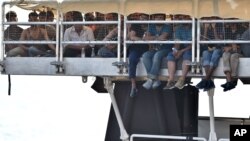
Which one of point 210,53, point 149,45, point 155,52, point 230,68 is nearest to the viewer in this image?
point 230,68

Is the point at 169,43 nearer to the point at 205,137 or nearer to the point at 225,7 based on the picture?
the point at 225,7

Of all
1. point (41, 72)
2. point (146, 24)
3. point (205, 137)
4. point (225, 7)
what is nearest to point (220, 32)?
point (225, 7)

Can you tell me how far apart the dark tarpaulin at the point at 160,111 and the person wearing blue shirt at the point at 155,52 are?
1.64m

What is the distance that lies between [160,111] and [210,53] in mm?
2228

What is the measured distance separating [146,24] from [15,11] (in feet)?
7.45

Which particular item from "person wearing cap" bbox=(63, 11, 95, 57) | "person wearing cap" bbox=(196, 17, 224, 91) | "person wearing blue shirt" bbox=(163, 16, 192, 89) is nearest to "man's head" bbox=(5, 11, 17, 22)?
"person wearing cap" bbox=(63, 11, 95, 57)

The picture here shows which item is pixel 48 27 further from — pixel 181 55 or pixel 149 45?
pixel 181 55

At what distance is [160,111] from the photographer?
534 inches

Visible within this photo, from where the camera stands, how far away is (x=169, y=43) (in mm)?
11859

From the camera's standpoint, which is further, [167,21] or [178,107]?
[178,107]

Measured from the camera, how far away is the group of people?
38.3 ft

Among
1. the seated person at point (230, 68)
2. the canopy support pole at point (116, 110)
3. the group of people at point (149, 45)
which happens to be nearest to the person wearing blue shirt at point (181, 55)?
the group of people at point (149, 45)

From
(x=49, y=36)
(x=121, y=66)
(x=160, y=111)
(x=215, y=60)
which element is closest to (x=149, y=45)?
(x=121, y=66)

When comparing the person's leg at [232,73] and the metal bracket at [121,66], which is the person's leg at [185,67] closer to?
the person's leg at [232,73]
